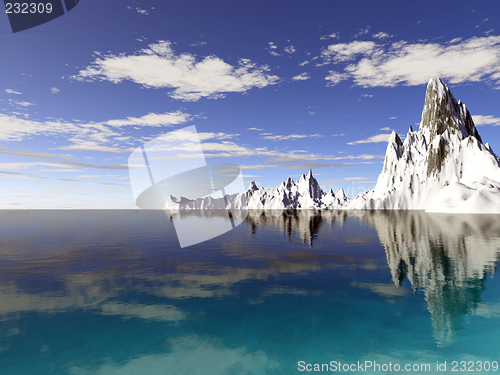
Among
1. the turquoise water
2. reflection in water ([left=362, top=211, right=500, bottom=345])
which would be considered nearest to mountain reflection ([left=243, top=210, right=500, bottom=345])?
reflection in water ([left=362, top=211, right=500, bottom=345])

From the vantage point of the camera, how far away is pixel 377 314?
1758 centimetres

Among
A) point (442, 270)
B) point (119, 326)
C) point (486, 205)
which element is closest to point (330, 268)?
point (442, 270)

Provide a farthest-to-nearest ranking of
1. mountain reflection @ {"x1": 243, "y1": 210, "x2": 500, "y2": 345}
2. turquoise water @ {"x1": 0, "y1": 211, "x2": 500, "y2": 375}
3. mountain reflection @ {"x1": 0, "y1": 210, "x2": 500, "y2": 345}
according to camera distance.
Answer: mountain reflection @ {"x1": 0, "y1": 210, "x2": 500, "y2": 345} → mountain reflection @ {"x1": 243, "y1": 210, "x2": 500, "y2": 345} → turquoise water @ {"x1": 0, "y1": 211, "x2": 500, "y2": 375}

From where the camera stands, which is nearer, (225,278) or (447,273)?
(447,273)

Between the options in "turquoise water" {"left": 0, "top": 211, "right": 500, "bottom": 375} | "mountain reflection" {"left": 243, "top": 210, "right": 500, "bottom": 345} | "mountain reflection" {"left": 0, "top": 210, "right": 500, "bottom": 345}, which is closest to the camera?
"turquoise water" {"left": 0, "top": 211, "right": 500, "bottom": 375}

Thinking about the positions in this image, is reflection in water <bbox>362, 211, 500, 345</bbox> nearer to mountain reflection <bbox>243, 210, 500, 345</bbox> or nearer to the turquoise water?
mountain reflection <bbox>243, 210, 500, 345</bbox>

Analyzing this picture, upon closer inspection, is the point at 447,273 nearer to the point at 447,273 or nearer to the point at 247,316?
the point at 447,273

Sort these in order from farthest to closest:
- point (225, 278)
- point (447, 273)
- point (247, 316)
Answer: point (225, 278), point (447, 273), point (247, 316)

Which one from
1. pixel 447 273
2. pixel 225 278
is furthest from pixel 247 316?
pixel 447 273

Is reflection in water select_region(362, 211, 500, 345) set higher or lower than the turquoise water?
lower

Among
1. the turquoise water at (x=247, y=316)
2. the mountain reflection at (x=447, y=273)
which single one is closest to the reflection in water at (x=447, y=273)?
the mountain reflection at (x=447, y=273)

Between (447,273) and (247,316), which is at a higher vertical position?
(247,316)

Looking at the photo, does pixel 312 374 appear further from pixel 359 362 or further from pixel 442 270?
pixel 442 270

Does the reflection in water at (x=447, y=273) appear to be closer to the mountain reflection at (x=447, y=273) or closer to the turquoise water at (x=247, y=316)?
the mountain reflection at (x=447, y=273)
